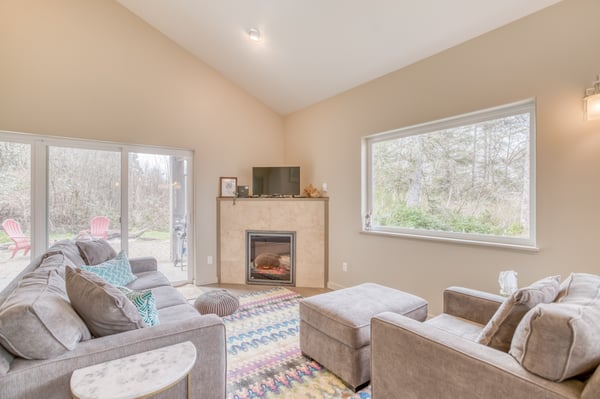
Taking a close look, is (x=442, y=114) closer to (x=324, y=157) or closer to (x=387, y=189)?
(x=387, y=189)

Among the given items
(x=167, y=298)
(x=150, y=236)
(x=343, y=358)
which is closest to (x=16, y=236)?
(x=150, y=236)

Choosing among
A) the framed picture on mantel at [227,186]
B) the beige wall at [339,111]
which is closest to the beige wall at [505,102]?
the beige wall at [339,111]

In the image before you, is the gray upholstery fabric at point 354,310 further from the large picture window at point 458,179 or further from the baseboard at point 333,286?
the baseboard at point 333,286

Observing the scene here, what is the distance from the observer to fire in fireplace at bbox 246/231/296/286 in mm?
4273

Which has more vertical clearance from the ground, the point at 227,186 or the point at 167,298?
the point at 227,186

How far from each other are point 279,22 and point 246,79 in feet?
4.60

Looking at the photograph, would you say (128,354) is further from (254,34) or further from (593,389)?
(254,34)

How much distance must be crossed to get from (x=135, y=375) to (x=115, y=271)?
1.77m

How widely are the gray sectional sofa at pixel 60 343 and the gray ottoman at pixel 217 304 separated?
1.36 meters

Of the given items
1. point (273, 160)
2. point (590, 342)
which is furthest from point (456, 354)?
point (273, 160)

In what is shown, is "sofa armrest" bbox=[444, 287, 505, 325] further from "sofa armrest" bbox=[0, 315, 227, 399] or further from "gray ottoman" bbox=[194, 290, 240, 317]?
"gray ottoman" bbox=[194, 290, 240, 317]

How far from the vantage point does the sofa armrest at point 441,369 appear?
103 cm

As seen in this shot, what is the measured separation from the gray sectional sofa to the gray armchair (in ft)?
2.85

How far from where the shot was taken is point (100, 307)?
136cm
